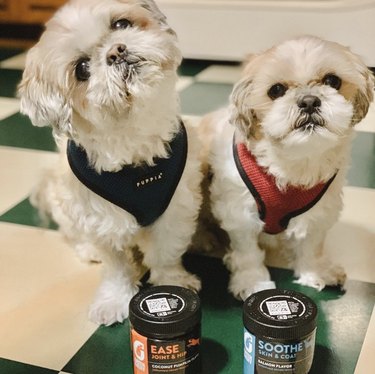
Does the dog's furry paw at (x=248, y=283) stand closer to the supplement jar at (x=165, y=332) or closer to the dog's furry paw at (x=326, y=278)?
the dog's furry paw at (x=326, y=278)

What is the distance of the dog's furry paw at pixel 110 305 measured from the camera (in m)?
1.46

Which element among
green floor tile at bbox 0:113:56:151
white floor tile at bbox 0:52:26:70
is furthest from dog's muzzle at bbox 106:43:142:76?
white floor tile at bbox 0:52:26:70

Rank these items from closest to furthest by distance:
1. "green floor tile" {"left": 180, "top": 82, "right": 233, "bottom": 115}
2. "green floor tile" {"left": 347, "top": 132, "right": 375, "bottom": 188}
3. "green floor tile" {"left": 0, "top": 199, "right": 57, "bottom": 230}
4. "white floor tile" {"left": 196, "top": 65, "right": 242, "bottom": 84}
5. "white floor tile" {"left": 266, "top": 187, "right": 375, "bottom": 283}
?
"white floor tile" {"left": 266, "top": 187, "right": 375, "bottom": 283}, "green floor tile" {"left": 0, "top": 199, "right": 57, "bottom": 230}, "green floor tile" {"left": 347, "top": 132, "right": 375, "bottom": 188}, "green floor tile" {"left": 180, "top": 82, "right": 233, "bottom": 115}, "white floor tile" {"left": 196, "top": 65, "right": 242, "bottom": 84}

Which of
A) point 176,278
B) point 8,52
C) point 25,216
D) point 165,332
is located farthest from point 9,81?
point 165,332

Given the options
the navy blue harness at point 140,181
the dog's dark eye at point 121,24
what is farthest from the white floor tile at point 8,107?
the dog's dark eye at point 121,24

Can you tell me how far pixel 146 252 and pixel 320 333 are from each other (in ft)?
1.42

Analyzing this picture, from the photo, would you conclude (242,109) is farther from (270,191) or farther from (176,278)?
(176,278)

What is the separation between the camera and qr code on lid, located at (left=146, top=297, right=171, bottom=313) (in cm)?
118

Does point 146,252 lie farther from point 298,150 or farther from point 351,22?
point 351,22

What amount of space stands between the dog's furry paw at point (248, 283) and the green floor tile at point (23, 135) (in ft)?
3.39

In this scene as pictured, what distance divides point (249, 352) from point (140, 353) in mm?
195

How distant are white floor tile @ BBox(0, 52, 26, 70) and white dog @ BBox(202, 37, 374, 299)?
1.93 metres

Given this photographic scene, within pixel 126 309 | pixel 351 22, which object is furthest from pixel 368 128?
pixel 126 309

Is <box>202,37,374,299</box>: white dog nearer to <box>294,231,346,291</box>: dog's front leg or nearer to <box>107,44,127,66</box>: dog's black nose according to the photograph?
<box>294,231,346,291</box>: dog's front leg
